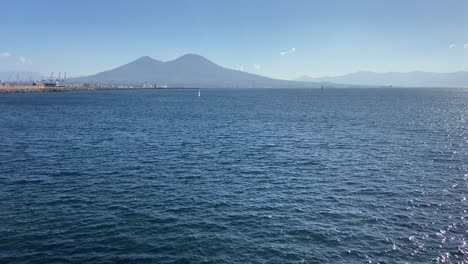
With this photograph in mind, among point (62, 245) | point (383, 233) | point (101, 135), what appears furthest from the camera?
point (101, 135)

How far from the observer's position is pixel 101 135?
5728cm

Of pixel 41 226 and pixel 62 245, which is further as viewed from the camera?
pixel 41 226

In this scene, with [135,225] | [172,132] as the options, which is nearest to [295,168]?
[135,225]

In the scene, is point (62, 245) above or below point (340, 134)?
below

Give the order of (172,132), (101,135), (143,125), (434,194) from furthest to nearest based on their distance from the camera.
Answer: (143,125)
(172,132)
(101,135)
(434,194)

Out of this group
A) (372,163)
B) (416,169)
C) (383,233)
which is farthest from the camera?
(372,163)

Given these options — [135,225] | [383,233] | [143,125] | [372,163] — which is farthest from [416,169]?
[143,125]

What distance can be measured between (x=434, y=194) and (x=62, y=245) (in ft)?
88.1

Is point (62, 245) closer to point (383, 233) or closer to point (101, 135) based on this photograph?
point (383, 233)

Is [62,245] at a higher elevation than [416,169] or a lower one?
lower

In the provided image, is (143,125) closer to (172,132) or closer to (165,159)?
(172,132)

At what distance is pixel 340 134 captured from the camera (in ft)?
198

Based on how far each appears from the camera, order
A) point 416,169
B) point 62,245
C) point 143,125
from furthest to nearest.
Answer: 1. point 143,125
2. point 416,169
3. point 62,245

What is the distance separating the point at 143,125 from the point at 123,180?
136 feet
